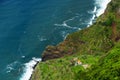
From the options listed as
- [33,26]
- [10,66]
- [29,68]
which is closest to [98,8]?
[33,26]

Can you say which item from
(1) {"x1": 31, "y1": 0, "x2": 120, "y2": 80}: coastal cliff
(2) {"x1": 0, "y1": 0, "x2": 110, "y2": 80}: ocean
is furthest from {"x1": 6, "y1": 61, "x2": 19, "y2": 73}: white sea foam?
(1) {"x1": 31, "y1": 0, "x2": 120, "y2": 80}: coastal cliff

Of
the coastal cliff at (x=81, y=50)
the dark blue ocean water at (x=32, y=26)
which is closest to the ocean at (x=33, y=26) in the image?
the dark blue ocean water at (x=32, y=26)

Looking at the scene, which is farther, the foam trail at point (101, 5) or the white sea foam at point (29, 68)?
the foam trail at point (101, 5)

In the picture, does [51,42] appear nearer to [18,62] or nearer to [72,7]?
[18,62]

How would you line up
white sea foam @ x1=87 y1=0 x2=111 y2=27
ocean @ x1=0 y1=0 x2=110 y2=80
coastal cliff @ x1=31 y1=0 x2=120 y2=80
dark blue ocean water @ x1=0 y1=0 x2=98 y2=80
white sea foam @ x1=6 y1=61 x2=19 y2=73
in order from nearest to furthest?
1. coastal cliff @ x1=31 y1=0 x2=120 y2=80
2. white sea foam @ x1=6 y1=61 x2=19 y2=73
3. ocean @ x1=0 y1=0 x2=110 y2=80
4. dark blue ocean water @ x1=0 y1=0 x2=98 y2=80
5. white sea foam @ x1=87 y1=0 x2=111 y2=27

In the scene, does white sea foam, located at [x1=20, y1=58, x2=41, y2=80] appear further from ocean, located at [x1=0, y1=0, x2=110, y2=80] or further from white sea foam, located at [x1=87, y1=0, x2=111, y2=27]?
white sea foam, located at [x1=87, y1=0, x2=111, y2=27]

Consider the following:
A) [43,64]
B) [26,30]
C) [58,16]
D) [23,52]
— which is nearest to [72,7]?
[58,16]

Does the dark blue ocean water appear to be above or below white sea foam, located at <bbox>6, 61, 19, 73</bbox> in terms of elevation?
above

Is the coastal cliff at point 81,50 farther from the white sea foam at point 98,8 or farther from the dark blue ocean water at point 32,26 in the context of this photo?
the white sea foam at point 98,8
